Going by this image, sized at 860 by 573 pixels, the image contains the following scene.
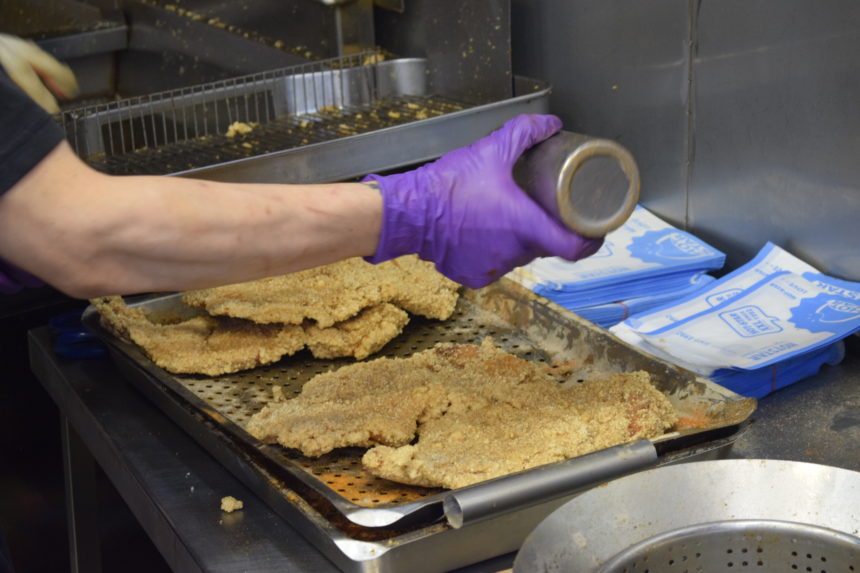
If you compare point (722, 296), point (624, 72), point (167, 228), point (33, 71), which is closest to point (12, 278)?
point (167, 228)

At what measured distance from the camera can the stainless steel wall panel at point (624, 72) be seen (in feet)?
6.70

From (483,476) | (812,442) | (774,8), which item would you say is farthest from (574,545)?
(774,8)

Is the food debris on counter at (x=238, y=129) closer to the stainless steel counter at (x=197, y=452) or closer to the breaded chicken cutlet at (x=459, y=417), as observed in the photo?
the stainless steel counter at (x=197, y=452)

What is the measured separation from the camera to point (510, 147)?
1267 millimetres

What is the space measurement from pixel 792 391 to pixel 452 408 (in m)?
0.63

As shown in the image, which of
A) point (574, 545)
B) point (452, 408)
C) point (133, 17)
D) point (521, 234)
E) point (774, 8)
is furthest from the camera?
point (133, 17)

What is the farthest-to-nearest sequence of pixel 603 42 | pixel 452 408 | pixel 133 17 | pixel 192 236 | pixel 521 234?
pixel 133 17
pixel 603 42
pixel 452 408
pixel 521 234
pixel 192 236

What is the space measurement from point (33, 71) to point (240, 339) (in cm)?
64

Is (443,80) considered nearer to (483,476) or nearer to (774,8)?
(774,8)

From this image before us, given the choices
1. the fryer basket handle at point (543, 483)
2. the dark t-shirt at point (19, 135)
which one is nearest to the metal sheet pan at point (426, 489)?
the fryer basket handle at point (543, 483)

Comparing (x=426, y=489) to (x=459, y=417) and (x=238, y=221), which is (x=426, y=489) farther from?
(x=238, y=221)

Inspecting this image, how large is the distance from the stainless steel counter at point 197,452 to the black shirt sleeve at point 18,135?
51 centimetres

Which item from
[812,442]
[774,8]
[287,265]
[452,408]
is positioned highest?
[774,8]

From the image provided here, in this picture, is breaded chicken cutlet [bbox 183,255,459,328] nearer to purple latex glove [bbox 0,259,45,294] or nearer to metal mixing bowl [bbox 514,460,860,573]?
purple latex glove [bbox 0,259,45,294]
